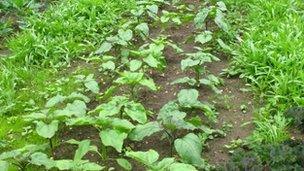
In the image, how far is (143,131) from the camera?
14.4 feet

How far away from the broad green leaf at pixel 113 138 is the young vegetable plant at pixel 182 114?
15.1 inches

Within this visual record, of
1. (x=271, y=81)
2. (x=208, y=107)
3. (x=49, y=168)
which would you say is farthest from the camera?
(x=271, y=81)

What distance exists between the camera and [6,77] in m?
5.78

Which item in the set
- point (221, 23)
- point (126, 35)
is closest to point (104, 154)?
point (126, 35)

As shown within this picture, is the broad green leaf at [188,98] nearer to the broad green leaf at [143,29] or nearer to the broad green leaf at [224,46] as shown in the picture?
the broad green leaf at [224,46]

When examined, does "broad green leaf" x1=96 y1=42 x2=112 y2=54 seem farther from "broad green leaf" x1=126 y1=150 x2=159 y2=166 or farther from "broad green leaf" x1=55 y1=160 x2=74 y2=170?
"broad green leaf" x1=126 y1=150 x2=159 y2=166

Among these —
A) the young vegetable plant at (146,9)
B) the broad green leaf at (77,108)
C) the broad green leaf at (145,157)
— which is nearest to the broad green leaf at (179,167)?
the broad green leaf at (145,157)

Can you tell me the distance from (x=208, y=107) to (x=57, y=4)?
361cm

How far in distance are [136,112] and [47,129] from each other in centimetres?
83

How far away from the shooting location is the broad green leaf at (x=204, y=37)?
6.20 m

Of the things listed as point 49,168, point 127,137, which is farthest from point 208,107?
point 49,168

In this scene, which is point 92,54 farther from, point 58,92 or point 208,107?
point 208,107

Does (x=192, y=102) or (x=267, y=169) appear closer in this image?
(x=267, y=169)

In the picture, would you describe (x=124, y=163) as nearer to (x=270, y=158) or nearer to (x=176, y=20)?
(x=270, y=158)
